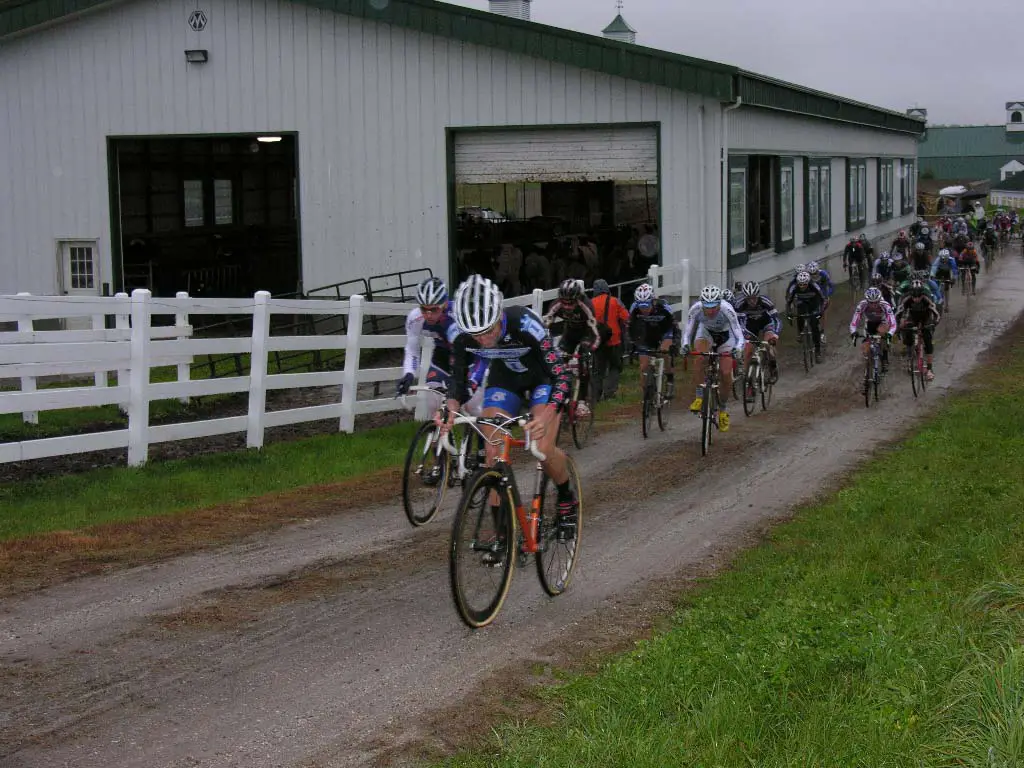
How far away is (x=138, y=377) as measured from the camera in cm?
1298

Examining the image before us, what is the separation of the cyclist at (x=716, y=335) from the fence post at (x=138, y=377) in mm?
6105

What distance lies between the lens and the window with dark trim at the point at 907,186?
56938 millimetres

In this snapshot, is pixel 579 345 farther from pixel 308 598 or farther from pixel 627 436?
pixel 308 598

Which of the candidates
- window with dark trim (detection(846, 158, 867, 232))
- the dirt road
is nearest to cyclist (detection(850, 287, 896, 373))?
the dirt road

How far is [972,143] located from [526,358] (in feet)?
499

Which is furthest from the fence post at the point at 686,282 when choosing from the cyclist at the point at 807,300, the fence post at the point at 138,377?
the fence post at the point at 138,377

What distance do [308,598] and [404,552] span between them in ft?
4.78

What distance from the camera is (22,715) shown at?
6555 millimetres

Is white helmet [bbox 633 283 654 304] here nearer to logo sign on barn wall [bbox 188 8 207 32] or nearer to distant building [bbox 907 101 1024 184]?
logo sign on barn wall [bbox 188 8 207 32]

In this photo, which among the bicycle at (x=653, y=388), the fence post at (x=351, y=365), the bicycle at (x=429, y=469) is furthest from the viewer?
the bicycle at (x=653, y=388)

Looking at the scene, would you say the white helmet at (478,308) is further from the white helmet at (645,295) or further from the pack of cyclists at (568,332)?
the white helmet at (645,295)

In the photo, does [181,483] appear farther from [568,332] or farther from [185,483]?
[568,332]

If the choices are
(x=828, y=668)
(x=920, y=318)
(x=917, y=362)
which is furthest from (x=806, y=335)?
(x=828, y=668)

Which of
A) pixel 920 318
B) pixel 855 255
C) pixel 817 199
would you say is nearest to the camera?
pixel 920 318
